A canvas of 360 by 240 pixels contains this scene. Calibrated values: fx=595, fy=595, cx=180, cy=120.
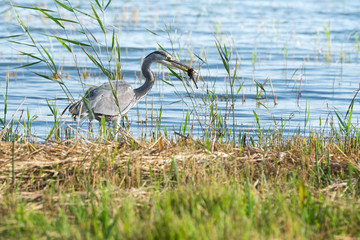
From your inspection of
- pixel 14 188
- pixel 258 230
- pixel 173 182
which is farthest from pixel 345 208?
pixel 14 188

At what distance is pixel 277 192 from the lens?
3873mm

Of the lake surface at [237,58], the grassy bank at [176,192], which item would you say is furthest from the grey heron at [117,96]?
the grassy bank at [176,192]

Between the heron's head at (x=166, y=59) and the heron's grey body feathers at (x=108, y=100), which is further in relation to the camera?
the heron's head at (x=166, y=59)

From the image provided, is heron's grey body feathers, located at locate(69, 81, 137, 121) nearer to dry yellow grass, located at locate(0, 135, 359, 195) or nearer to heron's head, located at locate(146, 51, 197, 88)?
heron's head, located at locate(146, 51, 197, 88)

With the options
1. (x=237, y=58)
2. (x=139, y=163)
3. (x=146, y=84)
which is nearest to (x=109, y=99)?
(x=146, y=84)

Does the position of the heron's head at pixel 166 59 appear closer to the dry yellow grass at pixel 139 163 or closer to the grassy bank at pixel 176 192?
the grassy bank at pixel 176 192

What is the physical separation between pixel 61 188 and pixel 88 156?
0.48 metres

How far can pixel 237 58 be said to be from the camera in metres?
13.2

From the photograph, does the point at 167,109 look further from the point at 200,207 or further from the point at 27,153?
the point at 200,207

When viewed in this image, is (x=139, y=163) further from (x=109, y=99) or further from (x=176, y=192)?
(x=109, y=99)

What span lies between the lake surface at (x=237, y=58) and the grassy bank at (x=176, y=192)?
1.12 m

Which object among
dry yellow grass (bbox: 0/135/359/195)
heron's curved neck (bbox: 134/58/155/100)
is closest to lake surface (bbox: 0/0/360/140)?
heron's curved neck (bbox: 134/58/155/100)

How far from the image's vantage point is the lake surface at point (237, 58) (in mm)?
8797

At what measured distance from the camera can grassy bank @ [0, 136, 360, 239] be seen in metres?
3.09
